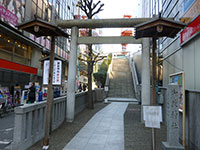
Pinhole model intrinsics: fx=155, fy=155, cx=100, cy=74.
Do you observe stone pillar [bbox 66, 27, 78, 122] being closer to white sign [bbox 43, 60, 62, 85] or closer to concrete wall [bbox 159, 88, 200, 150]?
white sign [bbox 43, 60, 62, 85]

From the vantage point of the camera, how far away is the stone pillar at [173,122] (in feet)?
14.3

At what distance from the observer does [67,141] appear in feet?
17.6

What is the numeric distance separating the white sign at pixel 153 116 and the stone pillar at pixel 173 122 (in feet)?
2.49

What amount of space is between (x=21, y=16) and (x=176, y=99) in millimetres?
14816

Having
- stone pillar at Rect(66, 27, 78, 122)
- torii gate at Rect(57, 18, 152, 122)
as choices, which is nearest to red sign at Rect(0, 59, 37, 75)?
torii gate at Rect(57, 18, 152, 122)

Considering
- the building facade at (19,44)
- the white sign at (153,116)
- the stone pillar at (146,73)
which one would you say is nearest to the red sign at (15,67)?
the building facade at (19,44)

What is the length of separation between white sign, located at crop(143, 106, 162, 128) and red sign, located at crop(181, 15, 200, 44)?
340 cm

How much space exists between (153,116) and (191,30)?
4.05 meters

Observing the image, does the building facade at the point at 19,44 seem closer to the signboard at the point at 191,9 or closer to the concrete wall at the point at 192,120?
the signboard at the point at 191,9

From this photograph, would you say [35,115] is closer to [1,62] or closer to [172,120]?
[172,120]

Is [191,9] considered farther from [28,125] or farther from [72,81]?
[28,125]

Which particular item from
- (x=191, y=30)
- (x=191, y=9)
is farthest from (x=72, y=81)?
(x=191, y=9)

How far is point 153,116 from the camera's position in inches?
162

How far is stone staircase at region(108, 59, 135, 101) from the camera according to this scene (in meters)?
20.4
